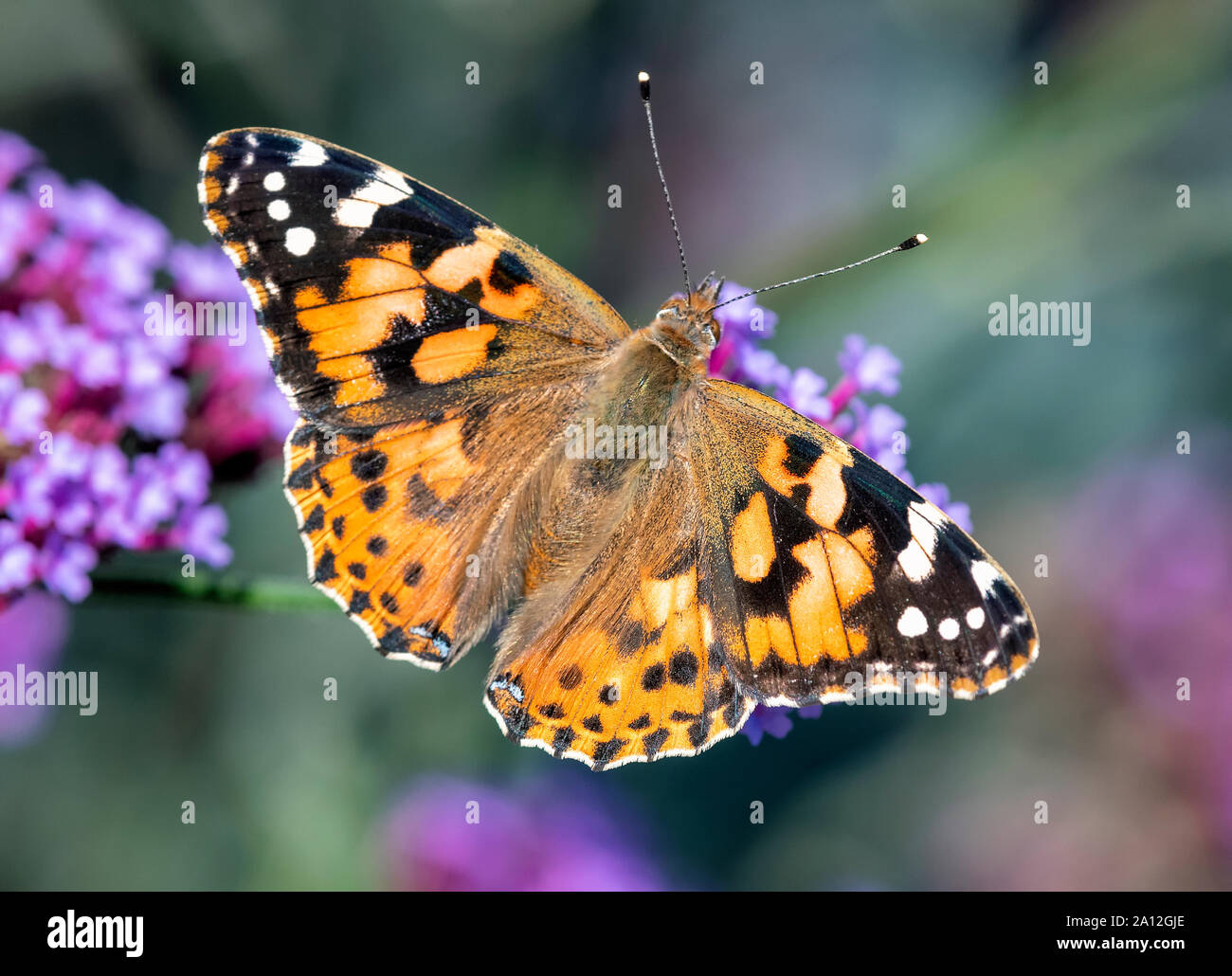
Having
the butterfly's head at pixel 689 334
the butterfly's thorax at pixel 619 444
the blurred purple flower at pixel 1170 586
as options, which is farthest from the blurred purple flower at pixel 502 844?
the blurred purple flower at pixel 1170 586

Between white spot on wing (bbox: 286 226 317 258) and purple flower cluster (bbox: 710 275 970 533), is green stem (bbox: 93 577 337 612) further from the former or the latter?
purple flower cluster (bbox: 710 275 970 533)

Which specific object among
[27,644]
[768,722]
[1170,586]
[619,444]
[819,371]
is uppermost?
[819,371]

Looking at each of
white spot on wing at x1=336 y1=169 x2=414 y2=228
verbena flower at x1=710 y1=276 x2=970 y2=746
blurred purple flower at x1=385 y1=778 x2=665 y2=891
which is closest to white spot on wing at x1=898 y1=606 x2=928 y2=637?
verbena flower at x1=710 y1=276 x2=970 y2=746

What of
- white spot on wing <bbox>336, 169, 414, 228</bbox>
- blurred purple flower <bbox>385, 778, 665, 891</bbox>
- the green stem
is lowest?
blurred purple flower <bbox>385, 778, 665, 891</bbox>

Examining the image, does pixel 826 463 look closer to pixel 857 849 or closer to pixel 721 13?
pixel 857 849

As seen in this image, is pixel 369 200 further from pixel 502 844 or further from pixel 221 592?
pixel 502 844

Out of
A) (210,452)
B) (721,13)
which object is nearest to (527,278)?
(210,452)

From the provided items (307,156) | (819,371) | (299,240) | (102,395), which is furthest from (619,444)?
(819,371)
